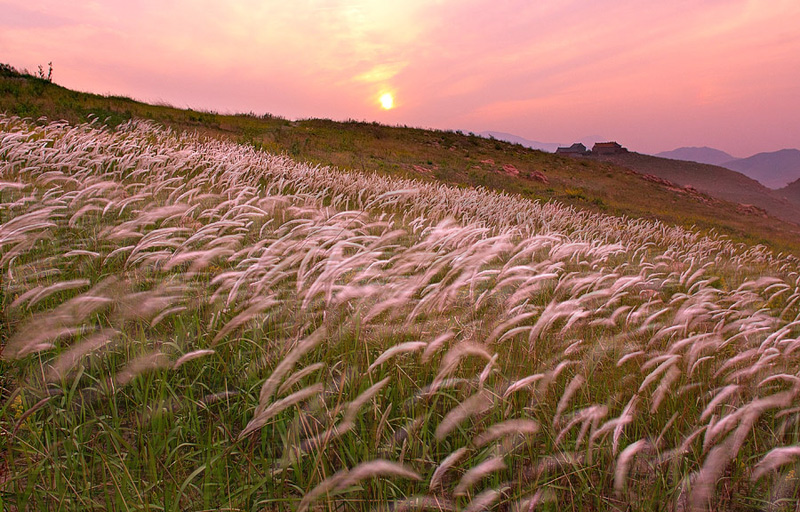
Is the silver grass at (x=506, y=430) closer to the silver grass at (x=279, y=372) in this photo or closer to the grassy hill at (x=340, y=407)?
the grassy hill at (x=340, y=407)

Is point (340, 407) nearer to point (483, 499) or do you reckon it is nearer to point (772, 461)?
point (483, 499)

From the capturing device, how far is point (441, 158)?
29234mm

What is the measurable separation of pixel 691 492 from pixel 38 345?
10.3 feet

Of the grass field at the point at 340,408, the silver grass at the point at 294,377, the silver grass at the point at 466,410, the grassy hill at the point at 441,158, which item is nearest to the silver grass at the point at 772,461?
the grass field at the point at 340,408

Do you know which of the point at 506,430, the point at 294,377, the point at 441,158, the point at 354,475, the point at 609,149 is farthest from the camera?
the point at 609,149

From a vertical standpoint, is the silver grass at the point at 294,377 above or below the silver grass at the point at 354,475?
above

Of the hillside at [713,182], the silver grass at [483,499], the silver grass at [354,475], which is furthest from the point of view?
the hillside at [713,182]

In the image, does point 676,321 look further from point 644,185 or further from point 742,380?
point 644,185

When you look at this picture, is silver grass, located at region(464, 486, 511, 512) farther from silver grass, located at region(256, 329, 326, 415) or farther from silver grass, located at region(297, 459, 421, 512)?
silver grass, located at region(256, 329, 326, 415)

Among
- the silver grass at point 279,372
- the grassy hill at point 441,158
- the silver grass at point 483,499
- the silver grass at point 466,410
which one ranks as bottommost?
the silver grass at point 483,499

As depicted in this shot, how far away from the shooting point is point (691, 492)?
73.0 inches

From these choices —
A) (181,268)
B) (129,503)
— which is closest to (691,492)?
(129,503)

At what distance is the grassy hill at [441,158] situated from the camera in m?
17.6

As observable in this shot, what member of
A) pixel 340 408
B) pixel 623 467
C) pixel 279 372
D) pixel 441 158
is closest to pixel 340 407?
pixel 340 408
